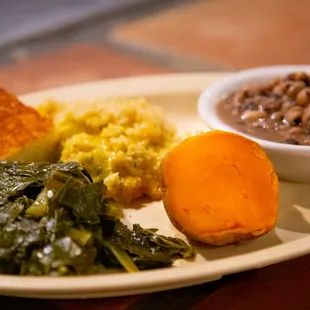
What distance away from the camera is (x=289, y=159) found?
1.73 metres

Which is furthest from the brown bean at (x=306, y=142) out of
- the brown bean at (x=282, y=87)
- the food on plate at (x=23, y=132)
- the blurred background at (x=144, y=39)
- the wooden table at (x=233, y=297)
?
the blurred background at (x=144, y=39)

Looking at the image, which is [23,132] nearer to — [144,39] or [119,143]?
[119,143]

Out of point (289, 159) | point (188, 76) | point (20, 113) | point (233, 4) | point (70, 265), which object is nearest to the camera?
point (70, 265)

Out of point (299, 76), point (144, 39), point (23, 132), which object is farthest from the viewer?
point (144, 39)

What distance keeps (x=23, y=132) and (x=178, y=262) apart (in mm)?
677

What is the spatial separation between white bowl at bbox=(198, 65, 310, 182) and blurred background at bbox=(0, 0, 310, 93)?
2.79 feet

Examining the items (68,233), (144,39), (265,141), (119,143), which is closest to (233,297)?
(68,233)

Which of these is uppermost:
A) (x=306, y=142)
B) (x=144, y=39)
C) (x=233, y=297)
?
(x=306, y=142)

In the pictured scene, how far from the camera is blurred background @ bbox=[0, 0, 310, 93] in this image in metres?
3.11

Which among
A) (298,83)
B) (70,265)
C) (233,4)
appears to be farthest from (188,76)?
(233,4)

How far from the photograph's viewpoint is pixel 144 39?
348 cm

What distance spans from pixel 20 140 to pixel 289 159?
0.80 m

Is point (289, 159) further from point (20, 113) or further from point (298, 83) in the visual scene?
point (20, 113)

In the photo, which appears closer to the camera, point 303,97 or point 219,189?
point 219,189
